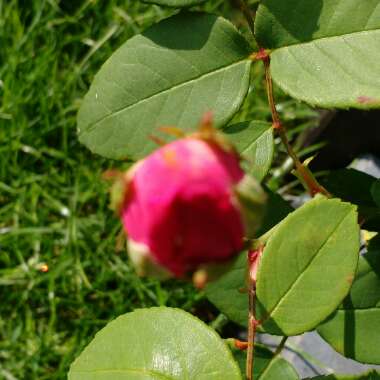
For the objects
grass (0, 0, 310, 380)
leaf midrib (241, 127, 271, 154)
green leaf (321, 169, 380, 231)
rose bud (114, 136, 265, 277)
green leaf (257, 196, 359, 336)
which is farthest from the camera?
grass (0, 0, 310, 380)

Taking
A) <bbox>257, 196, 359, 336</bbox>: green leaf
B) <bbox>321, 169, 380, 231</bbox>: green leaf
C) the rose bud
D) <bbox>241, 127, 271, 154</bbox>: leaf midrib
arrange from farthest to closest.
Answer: <bbox>321, 169, 380, 231</bbox>: green leaf, <bbox>241, 127, 271, 154</bbox>: leaf midrib, <bbox>257, 196, 359, 336</bbox>: green leaf, the rose bud

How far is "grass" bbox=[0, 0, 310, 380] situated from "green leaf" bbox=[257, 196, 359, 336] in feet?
2.74

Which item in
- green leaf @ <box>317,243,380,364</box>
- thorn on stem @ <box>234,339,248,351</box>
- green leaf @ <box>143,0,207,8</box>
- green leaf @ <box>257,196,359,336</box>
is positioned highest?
green leaf @ <box>143,0,207,8</box>

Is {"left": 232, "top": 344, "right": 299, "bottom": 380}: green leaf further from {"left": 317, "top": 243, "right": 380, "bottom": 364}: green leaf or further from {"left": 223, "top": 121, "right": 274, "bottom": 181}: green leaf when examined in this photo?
{"left": 223, "top": 121, "right": 274, "bottom": 181}: green leaf

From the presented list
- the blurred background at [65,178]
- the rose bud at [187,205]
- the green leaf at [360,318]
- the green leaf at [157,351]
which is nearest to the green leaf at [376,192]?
the green leaf at [360,318]

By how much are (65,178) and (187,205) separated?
1.34 m

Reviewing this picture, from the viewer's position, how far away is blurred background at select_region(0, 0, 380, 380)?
1630 millimetres

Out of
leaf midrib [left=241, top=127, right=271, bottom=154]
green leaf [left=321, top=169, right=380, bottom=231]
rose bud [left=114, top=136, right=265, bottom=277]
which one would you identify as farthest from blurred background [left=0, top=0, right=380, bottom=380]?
rose bud [left=114, top=136, right=265, bottom=277]

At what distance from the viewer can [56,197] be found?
5.70ft

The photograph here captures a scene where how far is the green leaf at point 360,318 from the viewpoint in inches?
34.2

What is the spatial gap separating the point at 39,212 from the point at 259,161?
989mm

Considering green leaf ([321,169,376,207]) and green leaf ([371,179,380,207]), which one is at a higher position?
green leaf ([371,179,380,207])

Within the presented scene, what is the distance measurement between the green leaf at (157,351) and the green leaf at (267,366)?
14cm

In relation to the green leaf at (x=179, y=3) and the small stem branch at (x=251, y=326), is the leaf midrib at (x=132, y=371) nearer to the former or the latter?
the small stem branch at (x=251, y=326)
